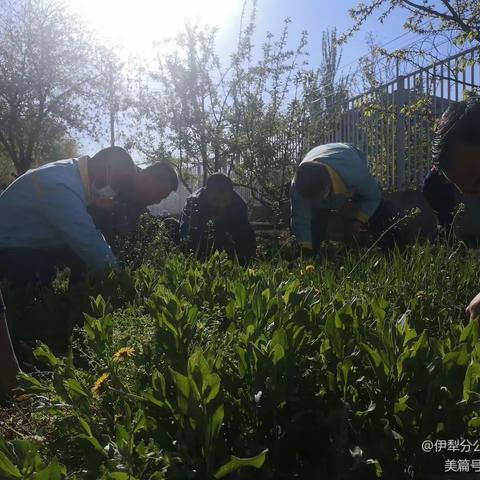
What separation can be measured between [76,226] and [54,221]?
0.79ft

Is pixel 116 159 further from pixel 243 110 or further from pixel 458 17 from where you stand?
pixel 243 110

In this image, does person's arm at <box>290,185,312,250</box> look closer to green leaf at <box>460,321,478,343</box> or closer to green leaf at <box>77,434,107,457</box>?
green leaf at <box>460,321,478,343</box>

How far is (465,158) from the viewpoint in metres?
2.10

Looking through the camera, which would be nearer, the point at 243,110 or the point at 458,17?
the point at 458,17

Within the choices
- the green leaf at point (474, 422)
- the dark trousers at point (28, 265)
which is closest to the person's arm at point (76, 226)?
the dark trousers at point (28, 265)

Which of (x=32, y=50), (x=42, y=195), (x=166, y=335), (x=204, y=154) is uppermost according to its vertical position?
(x=32, y=50)

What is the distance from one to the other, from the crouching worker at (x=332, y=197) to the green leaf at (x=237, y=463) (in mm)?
3646

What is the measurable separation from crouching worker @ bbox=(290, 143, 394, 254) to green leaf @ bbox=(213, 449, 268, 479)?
365cm

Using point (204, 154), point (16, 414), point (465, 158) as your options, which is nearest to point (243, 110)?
point (204, 154)

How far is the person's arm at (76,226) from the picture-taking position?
341 cm

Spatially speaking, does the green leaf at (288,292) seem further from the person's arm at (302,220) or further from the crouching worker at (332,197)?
the person's arm at (302,220)

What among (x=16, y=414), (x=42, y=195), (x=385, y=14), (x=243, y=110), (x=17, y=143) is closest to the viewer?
(x=16, y=414)

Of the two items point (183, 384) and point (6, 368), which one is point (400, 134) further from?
point (183, 384)

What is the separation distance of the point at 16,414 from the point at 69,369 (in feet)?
1.27
